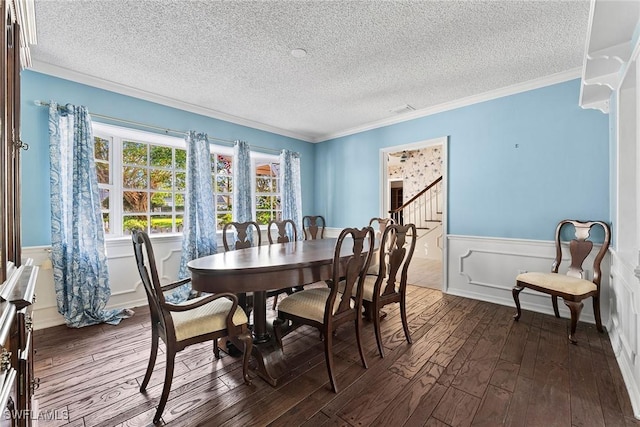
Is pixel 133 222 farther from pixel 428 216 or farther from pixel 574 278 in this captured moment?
pixel 428 216

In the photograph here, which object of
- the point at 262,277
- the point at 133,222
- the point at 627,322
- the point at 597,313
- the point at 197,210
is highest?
the point at 197,210

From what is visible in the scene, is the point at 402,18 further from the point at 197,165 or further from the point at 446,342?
the point at 197,165

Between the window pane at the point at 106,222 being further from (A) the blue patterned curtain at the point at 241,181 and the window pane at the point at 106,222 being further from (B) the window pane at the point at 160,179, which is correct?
(A) the blue patterned curtain at the point at 241,181

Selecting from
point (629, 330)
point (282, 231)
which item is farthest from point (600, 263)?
point (282, 231)

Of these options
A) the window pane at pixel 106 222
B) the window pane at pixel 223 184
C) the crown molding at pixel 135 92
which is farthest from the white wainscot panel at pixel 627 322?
the window pane at pixel 106 222

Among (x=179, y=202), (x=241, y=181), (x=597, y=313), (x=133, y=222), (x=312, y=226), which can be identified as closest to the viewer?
(x=597, y=313)

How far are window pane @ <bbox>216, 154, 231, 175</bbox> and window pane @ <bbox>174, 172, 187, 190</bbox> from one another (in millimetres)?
488

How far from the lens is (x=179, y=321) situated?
1663 millimetres

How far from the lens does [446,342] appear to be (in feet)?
7.96

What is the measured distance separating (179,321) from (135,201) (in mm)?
2451

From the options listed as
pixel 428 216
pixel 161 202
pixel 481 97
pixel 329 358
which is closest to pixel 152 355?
pixel 329 358

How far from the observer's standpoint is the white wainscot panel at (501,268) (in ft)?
9.58

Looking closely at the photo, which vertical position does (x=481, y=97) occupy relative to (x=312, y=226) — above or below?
above

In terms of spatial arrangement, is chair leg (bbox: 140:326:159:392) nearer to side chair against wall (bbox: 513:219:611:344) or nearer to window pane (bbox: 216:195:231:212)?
window pane (bbox: 216:195:231:212)
